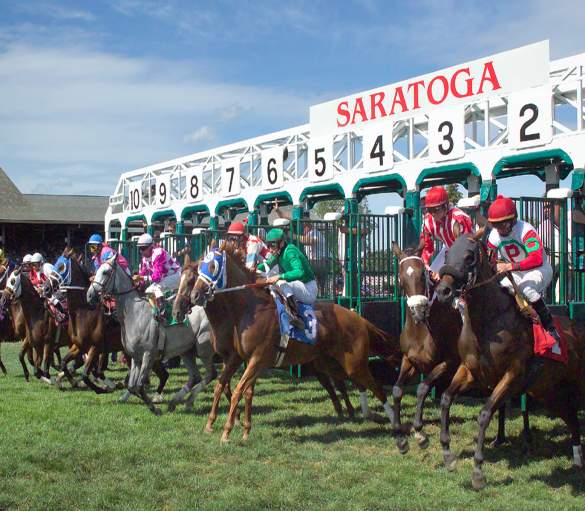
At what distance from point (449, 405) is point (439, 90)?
6.15m

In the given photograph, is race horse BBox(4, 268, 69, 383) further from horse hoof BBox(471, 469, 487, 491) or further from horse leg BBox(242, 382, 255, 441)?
horse hoof BBox(471, 469, 487, 491)

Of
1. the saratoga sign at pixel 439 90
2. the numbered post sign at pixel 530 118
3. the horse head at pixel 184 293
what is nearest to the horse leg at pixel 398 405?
the horse head at pixel 184 293

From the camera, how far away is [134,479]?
5.16 meters

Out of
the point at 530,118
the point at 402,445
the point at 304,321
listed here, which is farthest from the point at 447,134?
the point at 402,445

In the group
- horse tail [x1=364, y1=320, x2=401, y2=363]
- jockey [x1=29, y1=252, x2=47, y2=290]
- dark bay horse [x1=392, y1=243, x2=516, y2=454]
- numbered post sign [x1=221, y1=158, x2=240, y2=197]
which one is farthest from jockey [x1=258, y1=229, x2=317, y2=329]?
numbered post sign [x1=221, y1=158, x2=240, y2=197]

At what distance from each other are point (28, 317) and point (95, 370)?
1.17m

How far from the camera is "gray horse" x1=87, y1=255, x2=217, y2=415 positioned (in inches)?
308

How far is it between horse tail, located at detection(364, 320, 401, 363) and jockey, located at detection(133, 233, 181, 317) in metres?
2.27

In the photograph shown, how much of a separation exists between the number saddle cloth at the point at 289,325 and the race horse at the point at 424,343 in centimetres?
89

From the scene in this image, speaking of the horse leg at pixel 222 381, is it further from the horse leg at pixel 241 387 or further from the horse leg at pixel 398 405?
the horse leg at pixel 398 405

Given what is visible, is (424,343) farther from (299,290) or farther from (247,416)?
(247,416)

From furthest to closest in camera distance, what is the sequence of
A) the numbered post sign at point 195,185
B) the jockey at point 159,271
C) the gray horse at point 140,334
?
the numbered post sign at point 195,185 < the jockey at point 159,271 < the gray horse at point 140,334

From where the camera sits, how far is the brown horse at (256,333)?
649cm

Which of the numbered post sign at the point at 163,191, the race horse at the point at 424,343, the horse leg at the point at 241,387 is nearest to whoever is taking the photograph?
the race horse at the point at 424,343
